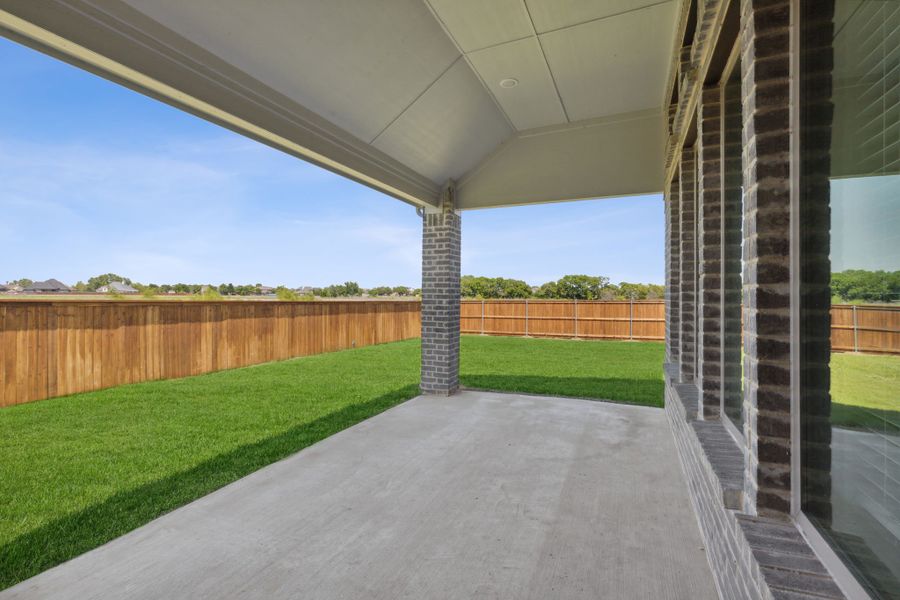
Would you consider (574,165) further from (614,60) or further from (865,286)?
(865,286)

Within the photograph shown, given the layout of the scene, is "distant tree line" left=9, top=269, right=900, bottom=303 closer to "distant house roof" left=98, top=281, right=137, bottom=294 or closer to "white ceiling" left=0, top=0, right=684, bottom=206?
"distant house roof" left=98, top=281, right=137, bottom=294

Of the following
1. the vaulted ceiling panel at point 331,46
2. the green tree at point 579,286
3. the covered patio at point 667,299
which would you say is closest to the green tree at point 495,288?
the green tree at point 579,286

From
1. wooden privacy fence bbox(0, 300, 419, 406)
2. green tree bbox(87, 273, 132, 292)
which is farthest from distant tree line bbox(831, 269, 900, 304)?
green tree bbox(87, 273, 132, 292)

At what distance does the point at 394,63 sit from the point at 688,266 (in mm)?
2927

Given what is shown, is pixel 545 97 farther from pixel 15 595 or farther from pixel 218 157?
pixel 218 157

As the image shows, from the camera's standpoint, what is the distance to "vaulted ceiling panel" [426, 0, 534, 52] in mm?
3203

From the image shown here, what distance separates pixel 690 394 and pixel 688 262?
107 centimetres

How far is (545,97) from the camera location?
4.63 m

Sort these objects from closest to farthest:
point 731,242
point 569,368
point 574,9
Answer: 1. point 731,242
2. point 574,9
3. point 569,368

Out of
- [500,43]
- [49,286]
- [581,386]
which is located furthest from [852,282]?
[49,286]

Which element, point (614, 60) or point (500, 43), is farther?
point (614, 60)

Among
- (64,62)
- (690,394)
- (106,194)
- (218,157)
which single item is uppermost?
(218,157)

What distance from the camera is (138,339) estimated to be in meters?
7.62

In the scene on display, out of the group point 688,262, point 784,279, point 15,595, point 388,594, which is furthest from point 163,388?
point 784,279
